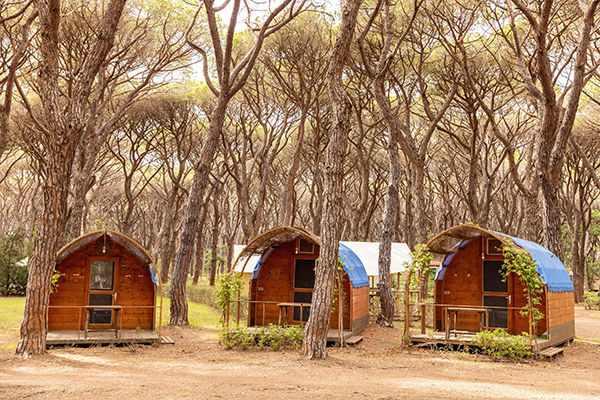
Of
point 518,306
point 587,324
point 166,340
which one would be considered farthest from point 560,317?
point 166,340

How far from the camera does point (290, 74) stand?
65.4 feet

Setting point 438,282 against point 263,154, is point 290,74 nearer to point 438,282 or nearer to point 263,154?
point 263,154

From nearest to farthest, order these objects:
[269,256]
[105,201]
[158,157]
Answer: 1. [269,256]
2. [158,157]
3. [105,201]

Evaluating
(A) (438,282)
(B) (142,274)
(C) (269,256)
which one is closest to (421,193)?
(A) (438,282)

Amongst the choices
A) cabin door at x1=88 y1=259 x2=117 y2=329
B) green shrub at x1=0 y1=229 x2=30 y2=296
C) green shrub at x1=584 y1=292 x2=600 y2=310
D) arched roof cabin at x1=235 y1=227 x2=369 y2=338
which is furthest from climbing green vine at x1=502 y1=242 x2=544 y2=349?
green shrub at x1=0 y1=229 x2=30 y2=296

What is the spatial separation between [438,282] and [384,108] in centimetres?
504

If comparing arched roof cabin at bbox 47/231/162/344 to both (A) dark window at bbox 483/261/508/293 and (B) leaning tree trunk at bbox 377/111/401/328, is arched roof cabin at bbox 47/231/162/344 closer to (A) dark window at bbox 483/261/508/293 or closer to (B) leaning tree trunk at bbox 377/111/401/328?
(B) leaning tree trunk at bbox 377/111/401/328

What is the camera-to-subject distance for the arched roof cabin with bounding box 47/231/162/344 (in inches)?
479

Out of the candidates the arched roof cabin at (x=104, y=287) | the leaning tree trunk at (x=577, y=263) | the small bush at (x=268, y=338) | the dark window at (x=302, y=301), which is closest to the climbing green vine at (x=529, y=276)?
the small bush at (x=268, y=338)

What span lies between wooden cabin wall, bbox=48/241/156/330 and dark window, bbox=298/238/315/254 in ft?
12.1

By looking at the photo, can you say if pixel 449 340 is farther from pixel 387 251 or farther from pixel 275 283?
pixel 275 283

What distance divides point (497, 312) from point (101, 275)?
9208 millimetres

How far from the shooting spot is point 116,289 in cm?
1256

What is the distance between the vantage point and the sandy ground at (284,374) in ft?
22.6
